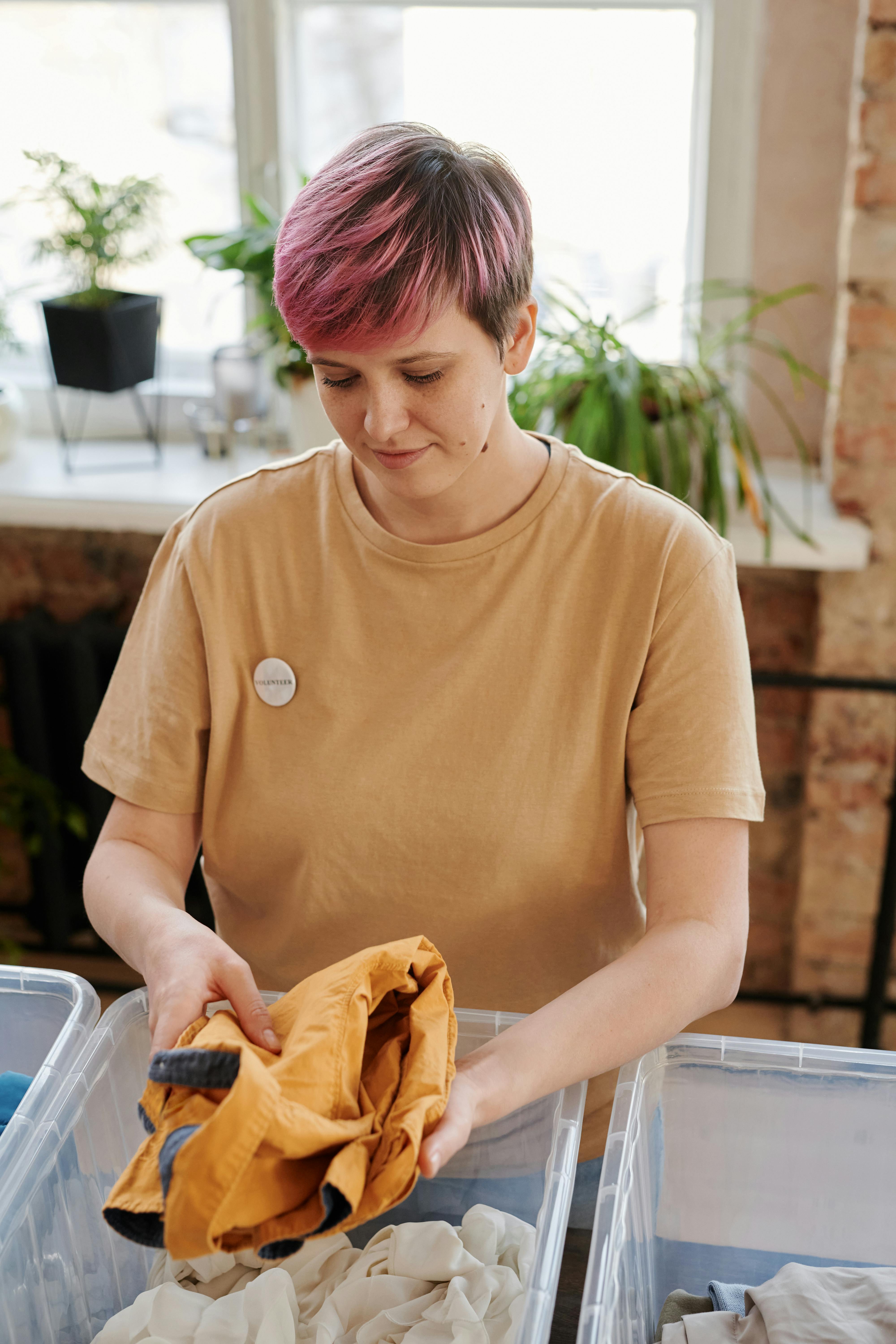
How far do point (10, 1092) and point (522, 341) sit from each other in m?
0.72

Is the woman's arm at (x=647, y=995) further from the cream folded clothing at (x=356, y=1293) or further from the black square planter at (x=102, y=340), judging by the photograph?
the black square planter at (x=102, y=340)

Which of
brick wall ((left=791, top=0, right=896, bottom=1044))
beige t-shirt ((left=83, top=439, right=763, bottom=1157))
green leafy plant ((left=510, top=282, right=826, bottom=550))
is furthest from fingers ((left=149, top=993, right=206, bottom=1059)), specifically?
brick wall ((left=791, top=0, right=896, bottom=1044))

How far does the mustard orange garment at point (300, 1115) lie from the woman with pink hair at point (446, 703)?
17 cm

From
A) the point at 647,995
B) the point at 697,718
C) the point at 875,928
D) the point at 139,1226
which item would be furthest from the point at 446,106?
the point at 139,1226

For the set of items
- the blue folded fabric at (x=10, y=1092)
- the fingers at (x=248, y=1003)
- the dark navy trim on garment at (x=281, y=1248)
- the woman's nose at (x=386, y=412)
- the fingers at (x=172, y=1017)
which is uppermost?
the woman's nose at (x=386, y=412)

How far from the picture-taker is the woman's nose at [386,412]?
945 millimetres

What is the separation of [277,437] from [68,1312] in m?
1.75

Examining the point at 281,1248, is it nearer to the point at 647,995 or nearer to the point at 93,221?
the point at 647,995

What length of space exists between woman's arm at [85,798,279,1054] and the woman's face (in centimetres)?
39

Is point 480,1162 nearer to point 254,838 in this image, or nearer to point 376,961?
point 376,961

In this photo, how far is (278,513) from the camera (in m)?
1.16

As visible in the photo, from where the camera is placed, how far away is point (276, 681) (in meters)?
1.12

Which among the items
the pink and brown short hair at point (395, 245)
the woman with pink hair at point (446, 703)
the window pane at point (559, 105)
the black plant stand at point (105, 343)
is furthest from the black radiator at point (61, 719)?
the pink and brown short hair at point (395, 245)

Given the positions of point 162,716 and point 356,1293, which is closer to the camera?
point 356,1293
